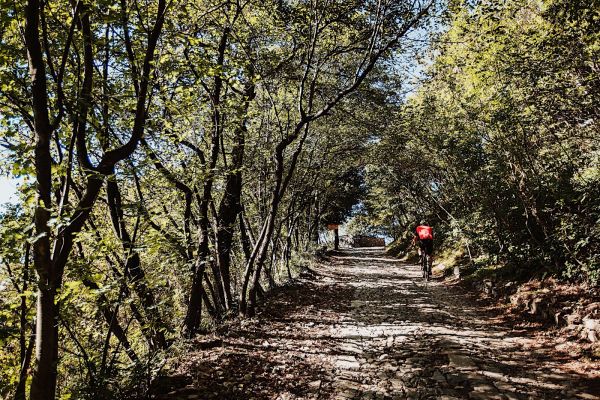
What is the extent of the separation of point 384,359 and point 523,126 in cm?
604

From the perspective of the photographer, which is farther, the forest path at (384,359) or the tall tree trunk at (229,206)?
the tall tree trunk at (229,206)

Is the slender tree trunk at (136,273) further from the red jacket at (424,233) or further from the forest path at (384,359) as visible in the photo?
the red jacket at (424,233)

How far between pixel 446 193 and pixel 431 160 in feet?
8.40

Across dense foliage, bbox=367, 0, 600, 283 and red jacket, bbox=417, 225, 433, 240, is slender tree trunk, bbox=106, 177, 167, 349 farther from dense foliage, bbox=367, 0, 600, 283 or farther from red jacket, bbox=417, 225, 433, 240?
red jacket, bbox=417, 225, 433, 240

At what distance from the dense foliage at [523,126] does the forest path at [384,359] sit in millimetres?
2300

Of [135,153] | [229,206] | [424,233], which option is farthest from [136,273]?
[424,233]

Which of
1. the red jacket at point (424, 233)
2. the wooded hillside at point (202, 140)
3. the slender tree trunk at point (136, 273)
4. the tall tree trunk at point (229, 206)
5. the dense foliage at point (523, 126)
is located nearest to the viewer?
the wooded hillside at point (202, 140)

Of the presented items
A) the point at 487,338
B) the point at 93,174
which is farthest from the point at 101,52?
the point at 487,338

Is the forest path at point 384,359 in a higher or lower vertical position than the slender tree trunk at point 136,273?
lower

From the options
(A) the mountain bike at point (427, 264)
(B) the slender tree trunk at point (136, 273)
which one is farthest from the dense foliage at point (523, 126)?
(B) the slender tree trunk at point (136, 273)

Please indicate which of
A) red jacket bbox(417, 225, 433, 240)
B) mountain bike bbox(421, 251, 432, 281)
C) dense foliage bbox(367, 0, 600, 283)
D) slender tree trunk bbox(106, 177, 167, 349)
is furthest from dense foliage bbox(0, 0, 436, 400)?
mountain bike bbox(421, 251, 432, 281)

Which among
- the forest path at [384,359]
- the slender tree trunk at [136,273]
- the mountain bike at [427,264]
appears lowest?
the forest path at [384,359]

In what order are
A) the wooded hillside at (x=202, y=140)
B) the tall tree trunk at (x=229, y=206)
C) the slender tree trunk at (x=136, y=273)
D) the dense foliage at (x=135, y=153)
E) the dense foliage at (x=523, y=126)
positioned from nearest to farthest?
the dense foliage at (x=135, y=153), the wooded hillside at (x=202, y=140), the slender tree trunk at (x=136, y=273), the dense foliage at (x=523, y=126), the tall tree trunk at (x=229, y=206)

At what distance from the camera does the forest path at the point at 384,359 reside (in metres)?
5.09
